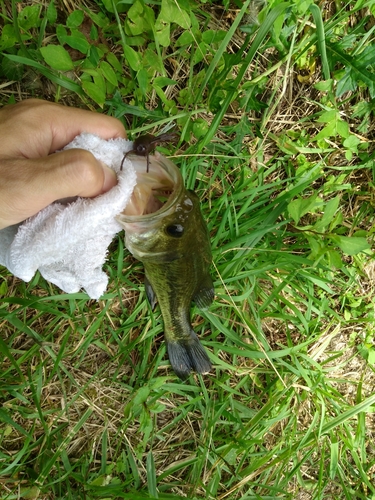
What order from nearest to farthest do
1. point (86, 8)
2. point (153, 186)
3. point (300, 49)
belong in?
point (153, 186) → point (86, 8) → point (300, 49)

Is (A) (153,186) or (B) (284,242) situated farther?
(B) (284,242)

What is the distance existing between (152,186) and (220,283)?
94cm

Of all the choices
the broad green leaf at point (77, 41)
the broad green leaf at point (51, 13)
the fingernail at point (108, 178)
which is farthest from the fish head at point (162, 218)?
the broad green leaf at point (51, 13)

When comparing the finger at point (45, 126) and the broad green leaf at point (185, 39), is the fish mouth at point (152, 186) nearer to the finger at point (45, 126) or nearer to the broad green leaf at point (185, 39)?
the finger at point (45, 126)

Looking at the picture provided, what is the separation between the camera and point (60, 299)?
234 centimetres

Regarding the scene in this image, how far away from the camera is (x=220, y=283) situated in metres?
2.53

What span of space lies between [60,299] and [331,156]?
6.72ft

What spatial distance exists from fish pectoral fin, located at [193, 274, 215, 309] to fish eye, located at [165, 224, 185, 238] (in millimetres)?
521

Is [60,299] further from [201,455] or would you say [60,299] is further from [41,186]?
[201,455]

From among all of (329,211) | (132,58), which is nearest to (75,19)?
(132,58)

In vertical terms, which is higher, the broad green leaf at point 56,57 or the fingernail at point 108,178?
the broad green leaf at point 56,57

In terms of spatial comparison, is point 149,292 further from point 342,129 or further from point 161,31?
point 342,129

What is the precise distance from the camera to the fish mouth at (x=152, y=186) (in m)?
1.71

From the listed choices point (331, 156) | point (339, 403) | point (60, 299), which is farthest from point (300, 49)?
point (339, 403)
